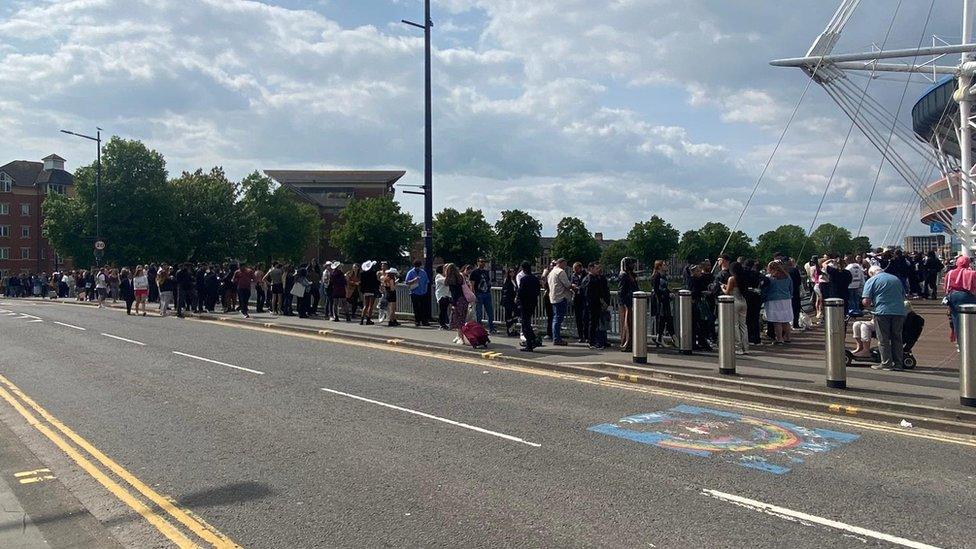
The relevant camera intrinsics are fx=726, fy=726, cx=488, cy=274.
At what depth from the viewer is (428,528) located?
5191 millimetres

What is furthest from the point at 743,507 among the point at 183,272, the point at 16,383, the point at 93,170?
the point at 93,170

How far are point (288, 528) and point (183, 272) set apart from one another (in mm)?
23002

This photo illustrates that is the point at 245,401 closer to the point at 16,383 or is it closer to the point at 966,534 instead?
the point at 16,383

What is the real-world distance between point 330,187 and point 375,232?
30.5 metres

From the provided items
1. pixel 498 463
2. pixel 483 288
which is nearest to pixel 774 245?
pixel 483 288

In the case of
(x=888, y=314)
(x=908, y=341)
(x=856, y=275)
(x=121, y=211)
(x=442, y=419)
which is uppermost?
(x=121, y=211)

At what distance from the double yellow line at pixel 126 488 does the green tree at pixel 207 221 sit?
211 feet

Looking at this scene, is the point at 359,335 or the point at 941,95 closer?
the point at 359,335

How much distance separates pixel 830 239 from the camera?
130m

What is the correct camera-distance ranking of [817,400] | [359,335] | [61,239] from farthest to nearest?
[61,239]
[359,335]
[817,400]

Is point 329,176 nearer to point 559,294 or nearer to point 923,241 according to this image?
point 923,241

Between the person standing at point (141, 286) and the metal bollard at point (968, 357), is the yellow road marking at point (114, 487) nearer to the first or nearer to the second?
the metal bollard at point (968, 357)

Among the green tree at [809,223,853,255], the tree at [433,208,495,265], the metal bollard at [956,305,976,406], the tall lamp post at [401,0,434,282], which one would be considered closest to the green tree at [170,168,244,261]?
the tree at [433,208,495,265]

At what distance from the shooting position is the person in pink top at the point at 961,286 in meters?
11.3
